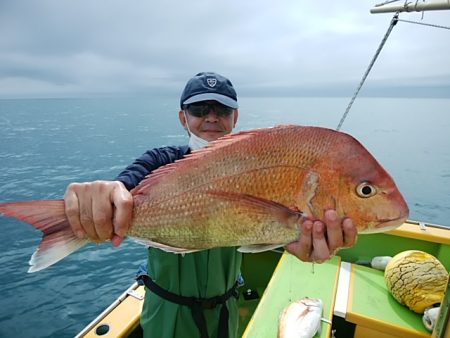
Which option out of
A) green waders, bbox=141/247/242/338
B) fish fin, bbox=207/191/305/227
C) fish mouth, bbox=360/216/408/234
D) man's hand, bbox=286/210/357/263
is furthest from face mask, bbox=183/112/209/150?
fish mouth, bbox=360/216/408/234

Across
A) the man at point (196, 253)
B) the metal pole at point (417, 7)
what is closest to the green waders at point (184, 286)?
the man at point (196, 253)

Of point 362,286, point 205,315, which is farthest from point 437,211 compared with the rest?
point 205,315

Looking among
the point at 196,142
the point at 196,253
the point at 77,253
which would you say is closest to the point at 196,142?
the point at 196,142

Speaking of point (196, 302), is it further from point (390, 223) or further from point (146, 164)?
point (390, 223)

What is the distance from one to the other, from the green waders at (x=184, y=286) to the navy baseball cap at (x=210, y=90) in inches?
51.1

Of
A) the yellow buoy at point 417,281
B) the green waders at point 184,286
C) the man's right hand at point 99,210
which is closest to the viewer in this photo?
the man's right hand at point 99,210

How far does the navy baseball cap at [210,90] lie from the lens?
2.58 meters

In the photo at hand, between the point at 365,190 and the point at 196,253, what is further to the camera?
the point at 196,253

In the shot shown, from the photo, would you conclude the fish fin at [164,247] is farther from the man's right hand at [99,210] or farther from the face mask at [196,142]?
the face mask at [196,142]

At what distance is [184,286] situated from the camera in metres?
2.33

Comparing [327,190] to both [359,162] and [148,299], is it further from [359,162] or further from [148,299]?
[148,299]

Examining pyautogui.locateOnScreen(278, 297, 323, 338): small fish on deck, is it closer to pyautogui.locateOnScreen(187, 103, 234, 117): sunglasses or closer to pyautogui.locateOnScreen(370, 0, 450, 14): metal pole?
pyautogui.locateOnScreen(187, 103, 234, 117): sunglasses

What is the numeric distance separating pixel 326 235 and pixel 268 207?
0.36m

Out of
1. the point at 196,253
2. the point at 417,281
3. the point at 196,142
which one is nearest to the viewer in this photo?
the point at 196,253
